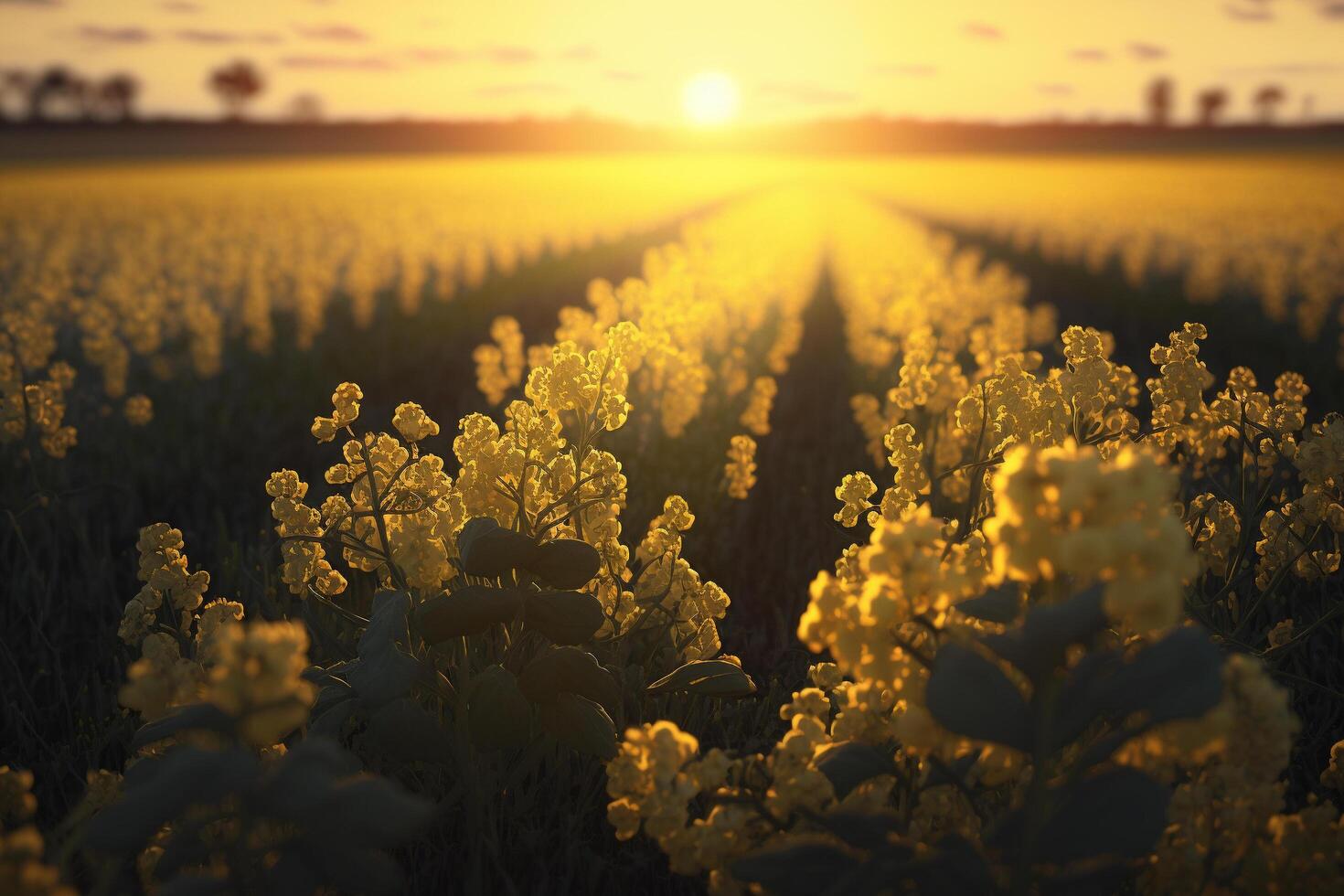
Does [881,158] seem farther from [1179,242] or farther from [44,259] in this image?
[44,259]

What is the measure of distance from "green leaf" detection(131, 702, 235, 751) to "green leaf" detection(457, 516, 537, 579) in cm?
70

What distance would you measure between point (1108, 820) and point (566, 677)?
4.33ft

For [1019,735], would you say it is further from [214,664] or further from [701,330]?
[701,330]

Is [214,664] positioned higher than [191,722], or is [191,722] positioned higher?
[191,722]

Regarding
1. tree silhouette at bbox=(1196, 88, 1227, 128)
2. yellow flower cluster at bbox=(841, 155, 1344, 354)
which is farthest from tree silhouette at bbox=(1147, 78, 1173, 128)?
yellow flower cluster at bbox=(841, 155, 1344, 354)

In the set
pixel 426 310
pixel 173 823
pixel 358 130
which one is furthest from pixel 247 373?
pixel 358 130

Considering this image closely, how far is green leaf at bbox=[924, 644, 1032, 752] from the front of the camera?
1.50 meters

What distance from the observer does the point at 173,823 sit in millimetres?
1939

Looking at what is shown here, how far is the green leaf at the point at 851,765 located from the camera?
5.76ft

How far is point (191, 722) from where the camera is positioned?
1663mm

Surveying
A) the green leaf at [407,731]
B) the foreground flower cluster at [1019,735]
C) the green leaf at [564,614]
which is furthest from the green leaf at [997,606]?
the green leaf at [407,731]

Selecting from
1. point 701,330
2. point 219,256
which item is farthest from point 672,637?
point 219,256

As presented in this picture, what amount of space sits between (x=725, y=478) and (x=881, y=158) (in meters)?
129

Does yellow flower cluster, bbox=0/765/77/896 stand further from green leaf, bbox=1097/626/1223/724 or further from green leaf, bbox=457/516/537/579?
green leaf, bbox=1097/626/1223/724
